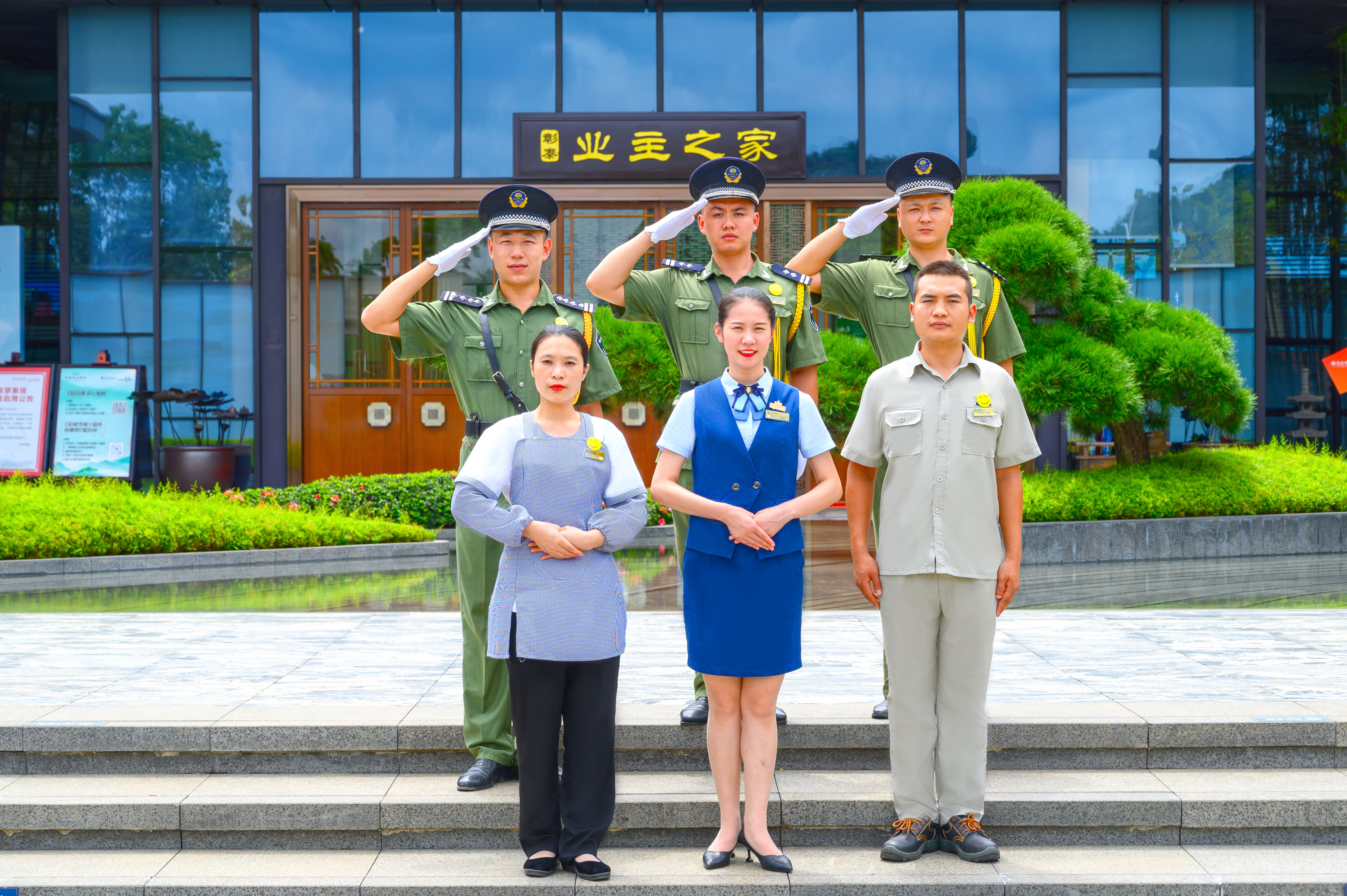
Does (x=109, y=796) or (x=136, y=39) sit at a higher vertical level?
(x=136, y=39)

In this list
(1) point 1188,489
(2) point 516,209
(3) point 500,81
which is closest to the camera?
(2) point 516,209

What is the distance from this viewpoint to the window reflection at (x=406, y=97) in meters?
13.5

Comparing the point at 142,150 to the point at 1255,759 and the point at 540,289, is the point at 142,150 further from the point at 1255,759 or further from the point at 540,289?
the point at 1255,759

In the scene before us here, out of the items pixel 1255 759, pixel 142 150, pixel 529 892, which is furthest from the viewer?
pixel 142 150

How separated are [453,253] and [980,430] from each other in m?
1.85

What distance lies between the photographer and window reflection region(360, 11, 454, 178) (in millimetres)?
13539

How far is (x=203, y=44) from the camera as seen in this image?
13.6 meters

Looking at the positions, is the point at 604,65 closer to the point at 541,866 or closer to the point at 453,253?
the point at 453,253

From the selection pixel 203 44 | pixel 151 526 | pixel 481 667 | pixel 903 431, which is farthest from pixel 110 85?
pixel 903 431

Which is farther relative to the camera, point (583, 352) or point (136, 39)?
point (136, 39)

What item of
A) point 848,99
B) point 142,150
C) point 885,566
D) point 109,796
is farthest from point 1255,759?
point 142,150

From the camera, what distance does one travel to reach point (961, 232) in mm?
10516

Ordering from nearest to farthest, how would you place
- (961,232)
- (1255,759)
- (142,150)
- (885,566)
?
(885,566), (1255,759), (961,232), (142,150)

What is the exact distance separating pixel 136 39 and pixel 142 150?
143 centimetres
